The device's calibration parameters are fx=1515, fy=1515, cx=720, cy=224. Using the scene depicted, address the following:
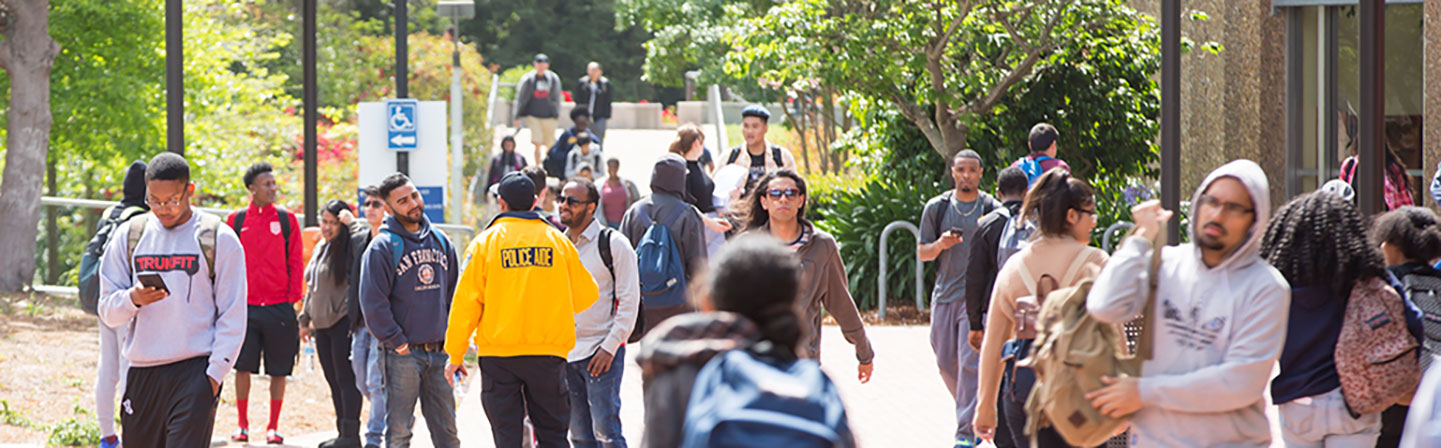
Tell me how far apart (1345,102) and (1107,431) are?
1310cm

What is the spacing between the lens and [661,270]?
26.4ft

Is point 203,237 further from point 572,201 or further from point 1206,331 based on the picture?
point 1206,331

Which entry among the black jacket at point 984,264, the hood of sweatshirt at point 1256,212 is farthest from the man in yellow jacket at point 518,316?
the hood of sweatshirt at point 1256,212

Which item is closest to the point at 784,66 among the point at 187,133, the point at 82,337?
the point at 82,337

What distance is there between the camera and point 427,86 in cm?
2697

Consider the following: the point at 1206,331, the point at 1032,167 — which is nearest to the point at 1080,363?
the point at 1206,331

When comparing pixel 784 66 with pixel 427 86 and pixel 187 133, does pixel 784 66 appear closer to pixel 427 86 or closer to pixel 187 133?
pixel 187 133

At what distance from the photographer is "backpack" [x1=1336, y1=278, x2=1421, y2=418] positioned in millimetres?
4844

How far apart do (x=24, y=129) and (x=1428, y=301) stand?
1543 centimetres

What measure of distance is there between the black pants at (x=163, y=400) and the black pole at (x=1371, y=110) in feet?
20.4

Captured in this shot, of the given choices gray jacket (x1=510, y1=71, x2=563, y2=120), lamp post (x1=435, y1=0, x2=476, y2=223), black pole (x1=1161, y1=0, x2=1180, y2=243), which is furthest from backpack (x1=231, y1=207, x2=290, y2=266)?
gray jacket (x1=510, y1=71, x2=563, y2=120)

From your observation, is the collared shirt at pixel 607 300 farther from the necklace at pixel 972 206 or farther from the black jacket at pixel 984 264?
the necklace at pixel 972 206

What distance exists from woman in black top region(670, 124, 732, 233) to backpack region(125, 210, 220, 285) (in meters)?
3.00

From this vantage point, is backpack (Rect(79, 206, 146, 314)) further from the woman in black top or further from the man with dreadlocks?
the man with dreadlocks
